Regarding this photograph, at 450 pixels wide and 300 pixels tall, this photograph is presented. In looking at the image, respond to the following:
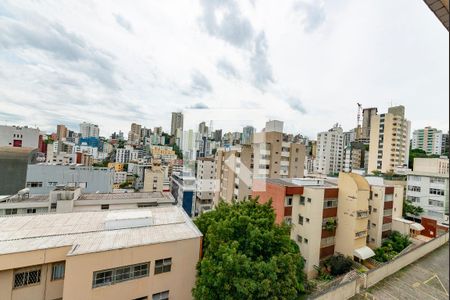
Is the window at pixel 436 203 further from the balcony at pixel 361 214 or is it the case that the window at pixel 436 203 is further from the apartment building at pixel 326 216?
the balcony at pixel 361 214

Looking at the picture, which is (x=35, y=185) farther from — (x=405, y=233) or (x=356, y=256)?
(x=405, y=233)

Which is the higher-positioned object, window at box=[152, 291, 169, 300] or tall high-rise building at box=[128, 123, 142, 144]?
tall high-rise building at box=[128, 123, 142, 144]

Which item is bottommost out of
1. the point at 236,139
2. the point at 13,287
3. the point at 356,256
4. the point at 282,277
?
the point at 356,256

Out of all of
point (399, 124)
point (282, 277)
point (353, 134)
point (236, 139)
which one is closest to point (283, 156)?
point (236, 139)

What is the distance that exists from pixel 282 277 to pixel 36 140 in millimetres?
41684

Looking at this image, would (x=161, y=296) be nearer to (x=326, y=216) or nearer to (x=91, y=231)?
(x=91, y=231)

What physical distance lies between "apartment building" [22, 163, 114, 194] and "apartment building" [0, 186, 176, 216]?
5833 mm

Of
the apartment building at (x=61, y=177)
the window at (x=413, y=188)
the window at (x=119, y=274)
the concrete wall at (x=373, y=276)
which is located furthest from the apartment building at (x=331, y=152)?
the window at (x=119, y=274)

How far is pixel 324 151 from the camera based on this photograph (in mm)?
58594

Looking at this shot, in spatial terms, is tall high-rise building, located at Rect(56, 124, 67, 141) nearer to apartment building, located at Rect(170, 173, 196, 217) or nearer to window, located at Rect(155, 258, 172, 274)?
apartment building, located at Rect(170, 173, 196, 217)

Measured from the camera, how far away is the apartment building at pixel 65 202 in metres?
16.4

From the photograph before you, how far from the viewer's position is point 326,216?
1495 centimetres

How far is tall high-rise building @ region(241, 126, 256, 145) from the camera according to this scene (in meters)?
30.1

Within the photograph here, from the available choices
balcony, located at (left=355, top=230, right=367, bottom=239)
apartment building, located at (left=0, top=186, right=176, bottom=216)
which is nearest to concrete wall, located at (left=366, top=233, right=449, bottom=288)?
balcony, located at (left=355, top=230, right=367, bottom=239)
